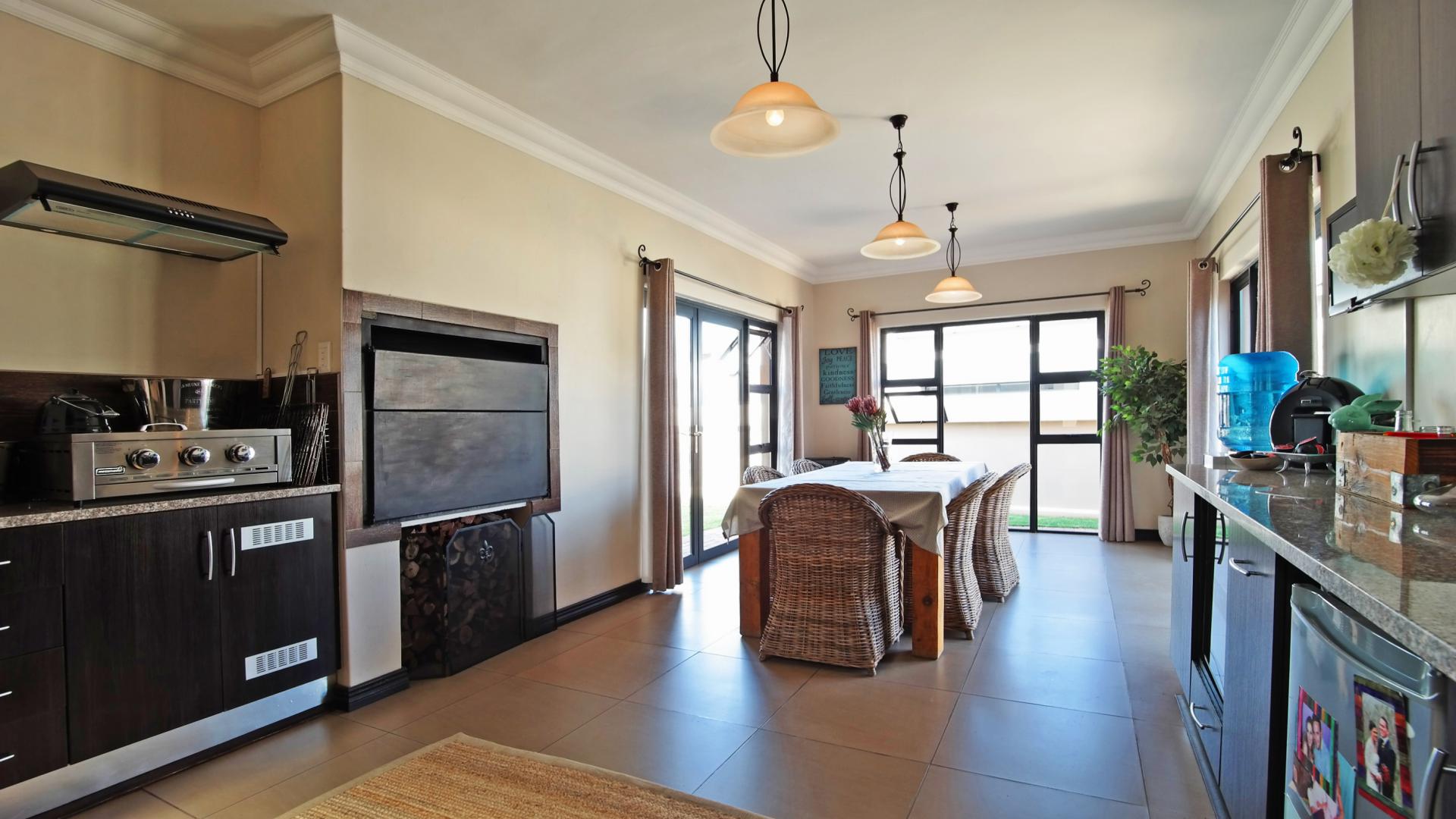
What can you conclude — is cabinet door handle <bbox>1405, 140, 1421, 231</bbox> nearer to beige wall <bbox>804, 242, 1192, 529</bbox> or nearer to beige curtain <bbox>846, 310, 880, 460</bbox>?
beige wall <bbox>804, 242, 1192, 529</bbox>

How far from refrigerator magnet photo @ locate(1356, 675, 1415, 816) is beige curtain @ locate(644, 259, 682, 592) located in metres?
3.89

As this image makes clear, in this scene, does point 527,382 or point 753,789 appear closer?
point 753,789

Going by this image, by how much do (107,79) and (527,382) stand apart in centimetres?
206

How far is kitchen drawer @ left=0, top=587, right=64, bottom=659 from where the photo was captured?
1990mm

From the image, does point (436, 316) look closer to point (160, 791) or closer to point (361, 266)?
point (361, 266)

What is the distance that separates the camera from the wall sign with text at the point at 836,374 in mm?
7426

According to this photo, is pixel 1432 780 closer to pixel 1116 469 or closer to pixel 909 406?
pixel 1116 469

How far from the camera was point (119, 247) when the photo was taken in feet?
9.21

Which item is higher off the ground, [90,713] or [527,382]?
[527,382]

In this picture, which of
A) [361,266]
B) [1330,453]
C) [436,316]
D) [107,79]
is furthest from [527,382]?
[1330,453]

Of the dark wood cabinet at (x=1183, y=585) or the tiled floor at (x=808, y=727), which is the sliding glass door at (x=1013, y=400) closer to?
the tiled floor at (x=808, y=727)

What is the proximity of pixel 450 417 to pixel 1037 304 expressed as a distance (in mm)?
5537

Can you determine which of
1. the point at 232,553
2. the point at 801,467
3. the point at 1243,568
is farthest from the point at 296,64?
the point at 1243,568

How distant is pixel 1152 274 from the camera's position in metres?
6.19
